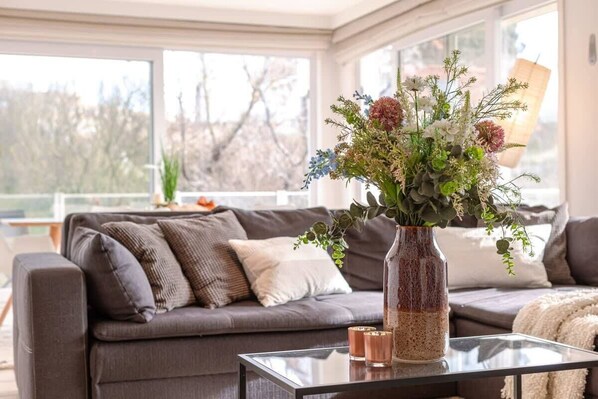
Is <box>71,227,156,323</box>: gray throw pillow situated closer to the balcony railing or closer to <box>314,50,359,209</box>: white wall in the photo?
the balcony railing

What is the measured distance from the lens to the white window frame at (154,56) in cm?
696

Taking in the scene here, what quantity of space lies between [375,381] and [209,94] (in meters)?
5.81

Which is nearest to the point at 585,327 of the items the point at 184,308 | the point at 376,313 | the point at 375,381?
Result: the point at 376,313

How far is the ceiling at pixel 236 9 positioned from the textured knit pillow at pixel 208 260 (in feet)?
11.6

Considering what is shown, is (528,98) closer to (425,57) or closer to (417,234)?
(425,57)

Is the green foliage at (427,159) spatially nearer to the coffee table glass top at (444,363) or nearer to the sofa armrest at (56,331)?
the coffee table glass top at (444,363)

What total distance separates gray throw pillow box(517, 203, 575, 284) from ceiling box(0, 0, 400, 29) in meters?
2.98

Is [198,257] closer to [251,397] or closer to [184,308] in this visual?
[184,308]

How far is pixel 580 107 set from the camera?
4.83 m

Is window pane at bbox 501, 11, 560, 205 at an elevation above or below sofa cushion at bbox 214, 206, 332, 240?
above

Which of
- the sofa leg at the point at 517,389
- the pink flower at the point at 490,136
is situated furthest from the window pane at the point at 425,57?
the pink flower at the point at 490,136

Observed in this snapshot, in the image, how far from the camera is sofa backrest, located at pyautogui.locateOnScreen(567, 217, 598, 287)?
153 inches

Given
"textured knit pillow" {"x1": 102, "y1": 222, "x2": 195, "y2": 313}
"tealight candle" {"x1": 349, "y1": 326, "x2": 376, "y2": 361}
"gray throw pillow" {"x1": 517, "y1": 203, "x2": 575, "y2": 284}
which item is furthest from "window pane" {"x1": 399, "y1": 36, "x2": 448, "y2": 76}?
"tealight candle" {"x1": 349, "y1": 326, "x2": 376, "y2": 361}

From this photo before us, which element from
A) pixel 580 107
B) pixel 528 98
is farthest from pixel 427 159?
pixel 580 107
